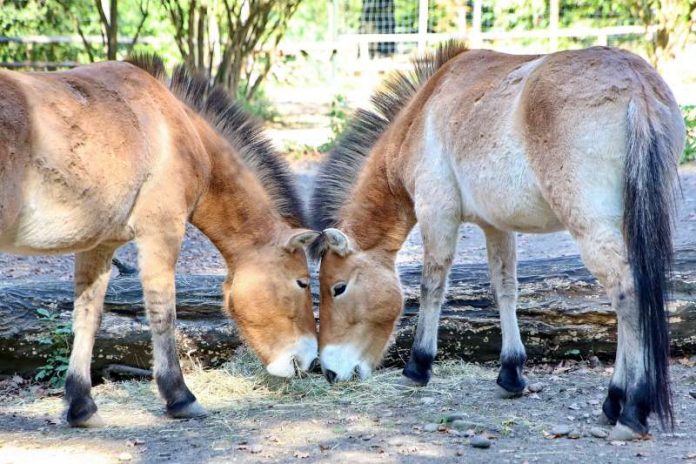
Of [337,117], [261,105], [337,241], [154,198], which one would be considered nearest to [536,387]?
[337,241]

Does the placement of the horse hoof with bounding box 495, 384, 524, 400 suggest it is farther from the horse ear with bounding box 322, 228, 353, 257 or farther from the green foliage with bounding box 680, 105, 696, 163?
the green foliage with bounding box 680, 105, 696, 163

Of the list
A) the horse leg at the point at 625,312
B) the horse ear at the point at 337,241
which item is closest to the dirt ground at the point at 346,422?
the horse leg at the point at 625,312

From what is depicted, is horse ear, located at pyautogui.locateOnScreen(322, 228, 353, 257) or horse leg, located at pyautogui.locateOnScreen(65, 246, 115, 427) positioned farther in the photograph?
horse ear, located at pyautogui.locateOnScreen(322, 228, 353, 257)

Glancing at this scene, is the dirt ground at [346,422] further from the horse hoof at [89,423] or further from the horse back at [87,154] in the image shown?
the horse back at [87,154]

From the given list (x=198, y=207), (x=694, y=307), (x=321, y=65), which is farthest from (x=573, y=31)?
(x=198, y=207)

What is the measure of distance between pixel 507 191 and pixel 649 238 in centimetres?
88

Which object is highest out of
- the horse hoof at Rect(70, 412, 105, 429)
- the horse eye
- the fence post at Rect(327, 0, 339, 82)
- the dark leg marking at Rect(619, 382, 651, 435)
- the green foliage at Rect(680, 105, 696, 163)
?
the fence post at Rect(327, 0, 339, 82)

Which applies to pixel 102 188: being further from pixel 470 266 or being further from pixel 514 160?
pixel 470 266

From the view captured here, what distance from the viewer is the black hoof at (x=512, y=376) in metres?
5.41

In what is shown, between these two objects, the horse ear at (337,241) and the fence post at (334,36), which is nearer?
the horse ear at (337,241)

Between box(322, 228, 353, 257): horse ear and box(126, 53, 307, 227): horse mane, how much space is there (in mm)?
285

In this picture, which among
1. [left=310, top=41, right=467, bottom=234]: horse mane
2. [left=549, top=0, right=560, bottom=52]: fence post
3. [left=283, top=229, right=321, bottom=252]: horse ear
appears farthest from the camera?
[left=549, top=0, right=560, bottom=52]: fence post

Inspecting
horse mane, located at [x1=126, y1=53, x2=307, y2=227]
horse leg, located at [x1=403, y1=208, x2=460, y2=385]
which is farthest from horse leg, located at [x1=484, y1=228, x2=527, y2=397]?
horse mane, located at [x1=126, y1=53, x2=307, y2=227]

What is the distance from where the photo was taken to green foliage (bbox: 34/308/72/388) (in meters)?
5.84
